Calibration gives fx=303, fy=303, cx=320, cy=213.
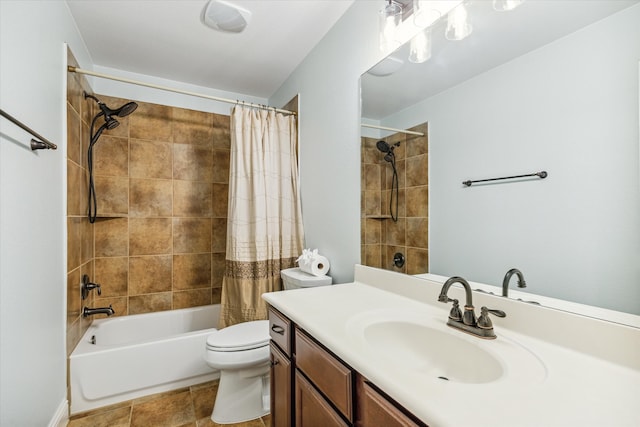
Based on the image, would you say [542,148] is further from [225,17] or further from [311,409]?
[225,17]

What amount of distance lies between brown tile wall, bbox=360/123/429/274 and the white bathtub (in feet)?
4.76

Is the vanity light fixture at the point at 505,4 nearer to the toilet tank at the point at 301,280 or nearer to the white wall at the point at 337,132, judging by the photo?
the white wall at the point at 337,132

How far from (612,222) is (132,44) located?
2.84 m

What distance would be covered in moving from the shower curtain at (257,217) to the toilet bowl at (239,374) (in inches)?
15.2

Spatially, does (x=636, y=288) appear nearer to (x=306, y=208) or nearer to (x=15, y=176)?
(x=306, y=208)

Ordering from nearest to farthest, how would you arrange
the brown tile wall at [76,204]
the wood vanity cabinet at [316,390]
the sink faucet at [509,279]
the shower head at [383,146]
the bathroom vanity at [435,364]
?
the bathroom vanity at [435,364]
the wood vanity cabinet at [316,390]
the sink faucet at [509,279]
the shower head at [383,146]
the brown tile wall at [76,204]

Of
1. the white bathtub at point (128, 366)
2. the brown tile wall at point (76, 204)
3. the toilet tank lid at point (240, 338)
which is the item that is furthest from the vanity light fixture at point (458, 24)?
the white bathtub at point (128, 366)

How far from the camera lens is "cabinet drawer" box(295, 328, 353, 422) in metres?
0.83

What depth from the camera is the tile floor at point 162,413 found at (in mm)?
1764

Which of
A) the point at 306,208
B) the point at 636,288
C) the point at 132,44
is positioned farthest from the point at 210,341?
the point at 132,44

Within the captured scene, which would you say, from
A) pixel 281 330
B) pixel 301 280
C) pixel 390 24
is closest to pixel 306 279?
pixel 301 280

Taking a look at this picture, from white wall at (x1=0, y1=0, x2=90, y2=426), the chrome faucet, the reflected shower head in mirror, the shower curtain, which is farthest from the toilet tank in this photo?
white wall at (x1=0, y1=0, x2=90, y2=426)

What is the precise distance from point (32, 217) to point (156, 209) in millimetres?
1373

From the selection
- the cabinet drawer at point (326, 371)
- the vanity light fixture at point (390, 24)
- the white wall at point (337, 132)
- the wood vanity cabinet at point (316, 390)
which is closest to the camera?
the wood vanity cabinet at point (316, 390)
